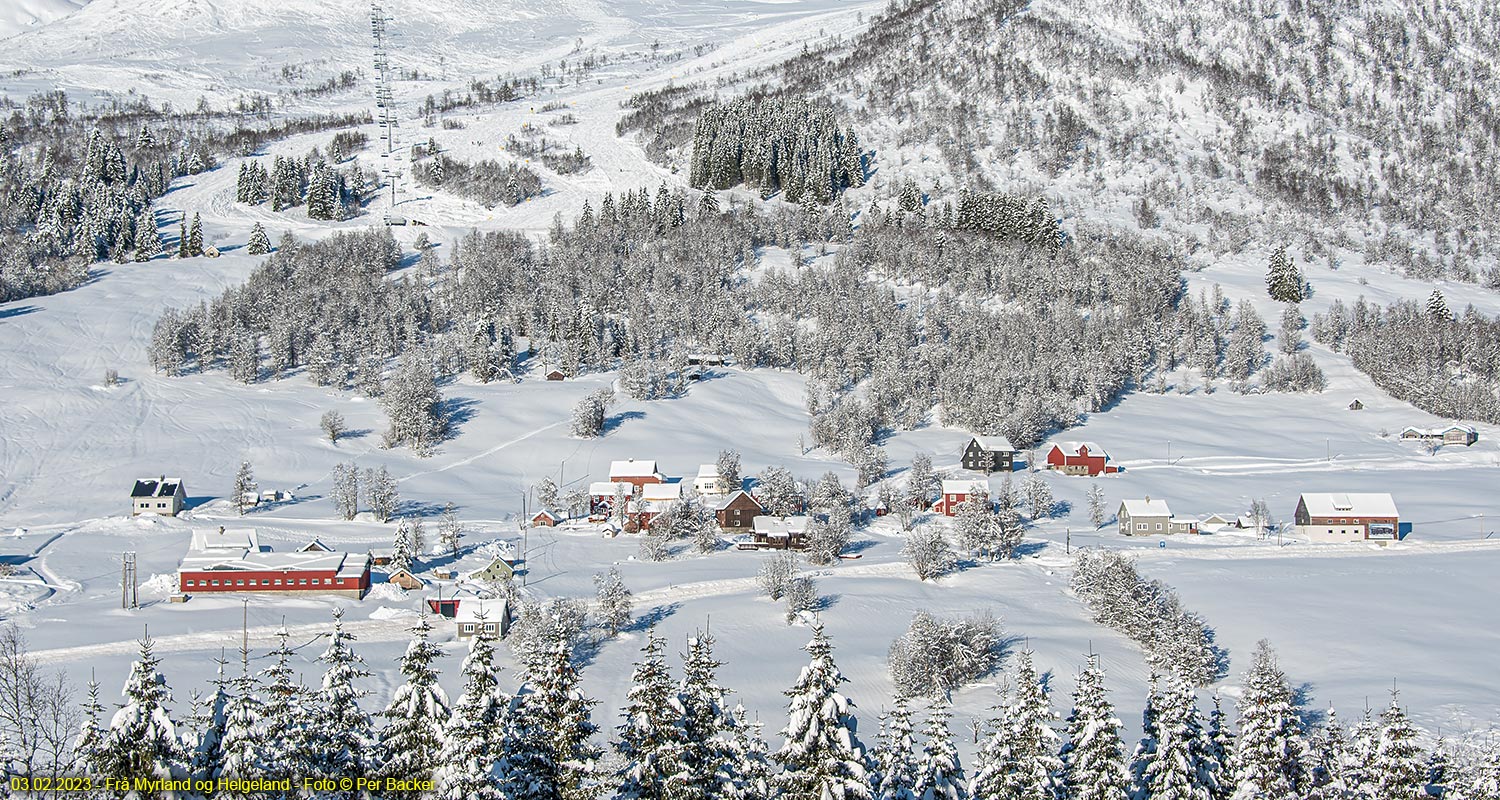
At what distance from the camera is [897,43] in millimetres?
195250

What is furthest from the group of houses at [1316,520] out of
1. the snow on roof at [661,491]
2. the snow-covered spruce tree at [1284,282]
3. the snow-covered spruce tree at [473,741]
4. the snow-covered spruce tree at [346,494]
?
the snow-covered spruce tree at [1284,282]

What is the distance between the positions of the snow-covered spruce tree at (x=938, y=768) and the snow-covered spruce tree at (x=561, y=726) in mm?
6384

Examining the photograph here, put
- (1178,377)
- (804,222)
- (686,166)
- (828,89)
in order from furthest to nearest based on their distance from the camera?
1. (828,89)
2. (686,166)
3. (804,222)
4. (1178,377)

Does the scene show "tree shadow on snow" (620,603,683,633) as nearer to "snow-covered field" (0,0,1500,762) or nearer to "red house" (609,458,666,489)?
"snow-covered field" (0,0,1500,762)

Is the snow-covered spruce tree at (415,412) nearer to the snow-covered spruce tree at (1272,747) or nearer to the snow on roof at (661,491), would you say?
the snow on roof at (661,491)

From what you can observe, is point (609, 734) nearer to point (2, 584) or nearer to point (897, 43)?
point (2, 584)

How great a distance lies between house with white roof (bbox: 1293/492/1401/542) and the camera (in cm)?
6600

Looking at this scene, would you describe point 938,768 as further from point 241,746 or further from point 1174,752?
point 241,746

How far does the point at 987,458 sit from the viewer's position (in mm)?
80875

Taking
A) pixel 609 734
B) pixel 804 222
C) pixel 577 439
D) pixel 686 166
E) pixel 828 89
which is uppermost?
pixel 828 89

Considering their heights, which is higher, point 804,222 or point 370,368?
point 804,222

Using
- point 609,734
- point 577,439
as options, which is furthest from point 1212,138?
point 609,734

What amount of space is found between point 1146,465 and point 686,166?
325 feet

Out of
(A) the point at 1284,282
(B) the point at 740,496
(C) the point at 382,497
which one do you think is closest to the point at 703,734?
(B) the point at 740,496
